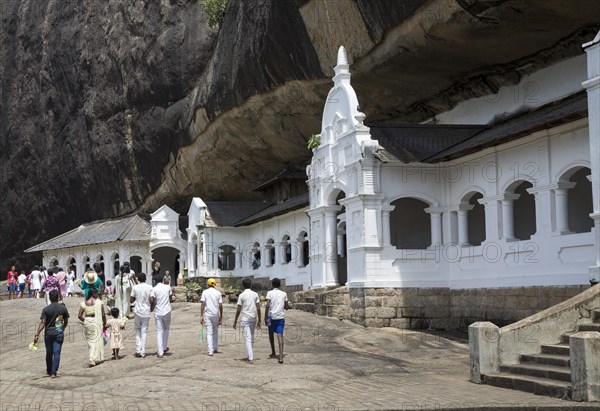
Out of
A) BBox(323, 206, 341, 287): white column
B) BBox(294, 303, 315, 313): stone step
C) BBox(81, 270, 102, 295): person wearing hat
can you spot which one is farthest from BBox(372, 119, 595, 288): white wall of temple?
BBox(81, 270, 102, 295): person wearing hat

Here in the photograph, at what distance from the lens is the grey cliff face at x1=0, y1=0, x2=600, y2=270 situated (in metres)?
25.2

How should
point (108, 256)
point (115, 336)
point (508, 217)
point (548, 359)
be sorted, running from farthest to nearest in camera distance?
point (108, 256), point (508, 217), point (115, 336), point (548, 359)

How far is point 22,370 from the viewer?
18062 millimetres

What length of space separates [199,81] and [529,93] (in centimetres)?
2003

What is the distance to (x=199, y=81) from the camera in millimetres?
41719

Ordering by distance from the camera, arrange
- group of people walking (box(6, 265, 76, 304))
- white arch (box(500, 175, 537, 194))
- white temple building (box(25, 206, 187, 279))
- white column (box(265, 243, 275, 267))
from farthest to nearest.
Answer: white temple building (box(25, 206, 187, 279)) < white column (box(265, 243, 275, 267)) < group of people walking (box(6, 265, 76, 304)) < white arch (box(500, 175, 537, 194))

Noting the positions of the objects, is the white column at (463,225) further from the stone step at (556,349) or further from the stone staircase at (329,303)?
the stone step at (556,349)

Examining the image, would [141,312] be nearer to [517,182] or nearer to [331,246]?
[517,182]

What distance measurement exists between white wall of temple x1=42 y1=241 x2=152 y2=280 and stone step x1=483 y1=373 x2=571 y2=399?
33.9 metres

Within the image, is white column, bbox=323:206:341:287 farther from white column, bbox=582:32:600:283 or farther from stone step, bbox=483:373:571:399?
stone step, bbox=483:373:571:399

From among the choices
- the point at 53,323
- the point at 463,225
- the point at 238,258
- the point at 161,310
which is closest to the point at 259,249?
the point at 238,258

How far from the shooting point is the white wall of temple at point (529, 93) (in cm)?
2370

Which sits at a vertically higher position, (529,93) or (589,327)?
(529,93)

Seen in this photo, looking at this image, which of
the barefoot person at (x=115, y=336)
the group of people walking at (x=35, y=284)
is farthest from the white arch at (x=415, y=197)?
the group of people walking at (x=35, y=284)
